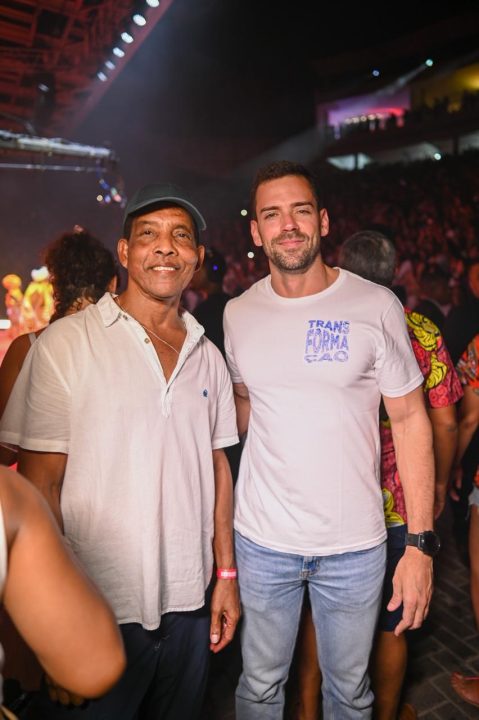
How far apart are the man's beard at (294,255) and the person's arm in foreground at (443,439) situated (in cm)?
103

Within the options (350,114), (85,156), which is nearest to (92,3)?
(85,156)

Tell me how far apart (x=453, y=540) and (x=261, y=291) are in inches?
136

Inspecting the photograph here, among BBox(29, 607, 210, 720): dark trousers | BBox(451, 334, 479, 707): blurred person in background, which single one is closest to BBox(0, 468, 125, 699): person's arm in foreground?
BBox(29, 607, 210, 720): dark trousers

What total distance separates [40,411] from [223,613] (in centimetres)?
107

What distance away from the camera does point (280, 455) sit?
201 cm

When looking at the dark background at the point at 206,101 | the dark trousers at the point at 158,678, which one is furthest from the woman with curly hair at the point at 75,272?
the dark background at the point at 206,101

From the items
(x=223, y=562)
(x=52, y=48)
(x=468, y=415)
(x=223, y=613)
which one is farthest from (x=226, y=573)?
(x=52, y=48)

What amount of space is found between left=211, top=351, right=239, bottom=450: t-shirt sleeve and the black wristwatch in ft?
2.56

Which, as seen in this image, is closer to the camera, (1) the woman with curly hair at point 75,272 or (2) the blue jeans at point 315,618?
(2) the blue jeans at point 315,618

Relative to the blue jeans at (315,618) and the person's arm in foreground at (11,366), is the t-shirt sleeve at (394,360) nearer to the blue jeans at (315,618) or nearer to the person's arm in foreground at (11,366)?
the blue jeans at (315,618)

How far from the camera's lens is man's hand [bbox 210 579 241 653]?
1.96 meters

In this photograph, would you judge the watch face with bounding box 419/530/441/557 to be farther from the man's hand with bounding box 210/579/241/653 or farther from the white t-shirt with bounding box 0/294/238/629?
the white t-shirt with bounding box 0/294/238/629

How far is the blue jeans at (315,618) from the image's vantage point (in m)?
1.99

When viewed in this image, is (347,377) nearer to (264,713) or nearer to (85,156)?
(264,713)
